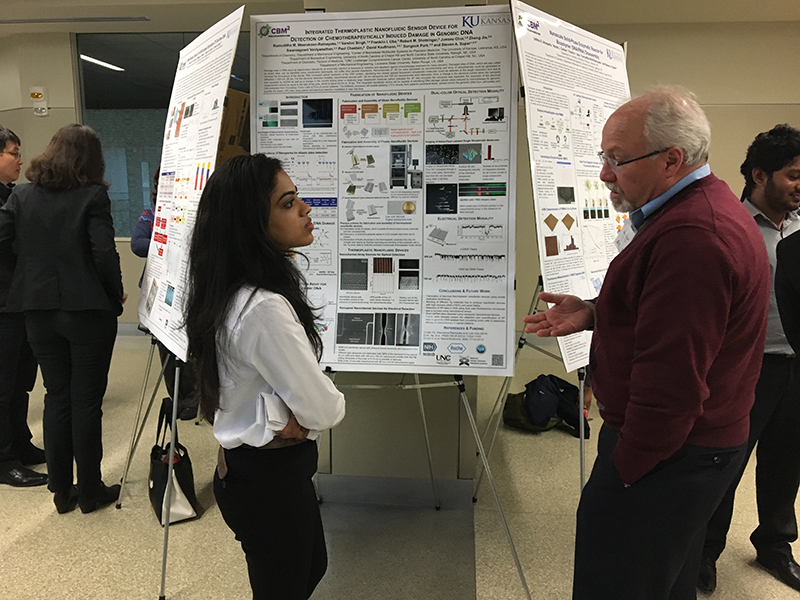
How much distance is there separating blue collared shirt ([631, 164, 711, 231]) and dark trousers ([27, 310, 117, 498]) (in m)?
2.21

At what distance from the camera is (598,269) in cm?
190

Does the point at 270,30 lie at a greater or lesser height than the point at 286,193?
greater

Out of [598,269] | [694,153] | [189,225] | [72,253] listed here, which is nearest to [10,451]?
[72,253]

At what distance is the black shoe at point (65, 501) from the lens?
2.43m

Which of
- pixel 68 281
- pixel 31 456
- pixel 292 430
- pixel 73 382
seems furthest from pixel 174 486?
pixel 292 430

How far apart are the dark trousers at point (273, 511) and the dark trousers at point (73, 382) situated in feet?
4.55

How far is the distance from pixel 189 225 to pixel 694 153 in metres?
1.52

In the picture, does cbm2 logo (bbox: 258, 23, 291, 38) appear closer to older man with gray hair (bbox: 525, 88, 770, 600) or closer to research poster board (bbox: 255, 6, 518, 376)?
research poster board (bbox: 255, 6, 518, 376)

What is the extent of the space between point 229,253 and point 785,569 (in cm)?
233

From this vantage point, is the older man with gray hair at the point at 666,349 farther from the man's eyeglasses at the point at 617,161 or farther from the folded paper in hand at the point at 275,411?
the folded paper in hand at the point at 275,411

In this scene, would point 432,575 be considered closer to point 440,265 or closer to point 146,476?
point 440,265

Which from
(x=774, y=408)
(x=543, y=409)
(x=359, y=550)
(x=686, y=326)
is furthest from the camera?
(x=543, y=409)

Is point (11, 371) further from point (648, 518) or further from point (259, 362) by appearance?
point (648, 518)

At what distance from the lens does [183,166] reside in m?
1.95
